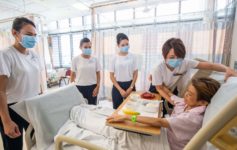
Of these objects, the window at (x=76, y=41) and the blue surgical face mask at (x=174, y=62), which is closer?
the blue surgical face mask at (x=174, y=62)

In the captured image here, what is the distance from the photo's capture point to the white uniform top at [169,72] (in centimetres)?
160

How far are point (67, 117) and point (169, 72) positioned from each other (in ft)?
3.81

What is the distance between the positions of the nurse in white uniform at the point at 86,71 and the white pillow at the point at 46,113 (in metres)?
0.65

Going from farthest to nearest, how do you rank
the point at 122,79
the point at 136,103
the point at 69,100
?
the point at 122,79
the point at 69,100
the point at 136,103

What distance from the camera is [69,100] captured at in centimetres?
155

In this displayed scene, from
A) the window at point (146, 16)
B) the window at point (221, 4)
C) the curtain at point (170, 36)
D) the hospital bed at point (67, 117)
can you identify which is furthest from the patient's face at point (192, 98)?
the window at point (146, 16)

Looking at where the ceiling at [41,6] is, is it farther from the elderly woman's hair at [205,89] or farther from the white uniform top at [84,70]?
the elderly woman's hair at [205,89]

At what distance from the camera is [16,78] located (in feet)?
4.07

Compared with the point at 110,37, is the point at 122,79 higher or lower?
lower

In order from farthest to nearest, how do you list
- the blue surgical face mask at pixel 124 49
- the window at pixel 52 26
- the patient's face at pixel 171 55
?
the window at pixel 52 26 → the blue surgical face mask at pixel 124 49 → the patient's face at pixel 171 55

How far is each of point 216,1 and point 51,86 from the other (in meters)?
5.48

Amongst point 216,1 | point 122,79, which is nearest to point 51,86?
point 122,79

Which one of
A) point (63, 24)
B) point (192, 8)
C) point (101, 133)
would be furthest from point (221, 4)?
point (63, 24)

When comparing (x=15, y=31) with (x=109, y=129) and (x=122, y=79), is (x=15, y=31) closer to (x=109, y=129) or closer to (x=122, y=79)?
(x=109, y=129)
